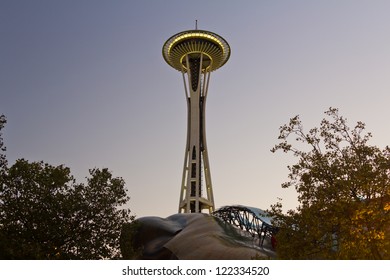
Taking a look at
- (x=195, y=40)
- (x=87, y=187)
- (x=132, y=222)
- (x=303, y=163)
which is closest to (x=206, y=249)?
(x=132, y=222)

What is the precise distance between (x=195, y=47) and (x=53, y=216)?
244 feet

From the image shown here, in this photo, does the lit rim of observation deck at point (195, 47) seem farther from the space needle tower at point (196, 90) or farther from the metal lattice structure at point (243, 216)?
the metal lattice structure at point (243, 216)

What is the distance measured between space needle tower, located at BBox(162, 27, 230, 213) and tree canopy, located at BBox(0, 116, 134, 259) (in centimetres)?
5424

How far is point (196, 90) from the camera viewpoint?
87438 mm

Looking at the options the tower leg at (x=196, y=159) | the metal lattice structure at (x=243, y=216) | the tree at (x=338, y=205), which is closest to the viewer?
the tree at (x=338, y=205)

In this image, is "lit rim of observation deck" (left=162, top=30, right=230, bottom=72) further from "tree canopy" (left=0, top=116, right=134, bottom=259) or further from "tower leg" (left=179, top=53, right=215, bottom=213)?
"tree canopy" (left=0, top=116, right=134, bottom=259)

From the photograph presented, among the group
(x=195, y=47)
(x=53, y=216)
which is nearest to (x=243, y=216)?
(x=53, y=216)

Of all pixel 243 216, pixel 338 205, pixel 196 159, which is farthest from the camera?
pixel 196 159

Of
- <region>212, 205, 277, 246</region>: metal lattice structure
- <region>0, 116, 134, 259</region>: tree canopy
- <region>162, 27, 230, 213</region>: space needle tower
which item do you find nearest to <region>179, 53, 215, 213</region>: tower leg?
<region>162, 27, 230, 213</region>: space needle tower

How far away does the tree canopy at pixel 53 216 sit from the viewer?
24.9 m

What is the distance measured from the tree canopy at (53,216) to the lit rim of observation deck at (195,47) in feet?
233

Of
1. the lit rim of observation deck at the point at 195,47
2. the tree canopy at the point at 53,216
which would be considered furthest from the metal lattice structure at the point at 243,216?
the lit rim of observation deck at the point at 195,47

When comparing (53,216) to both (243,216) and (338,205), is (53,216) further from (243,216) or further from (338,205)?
(243,216)

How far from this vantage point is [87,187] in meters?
28.0
